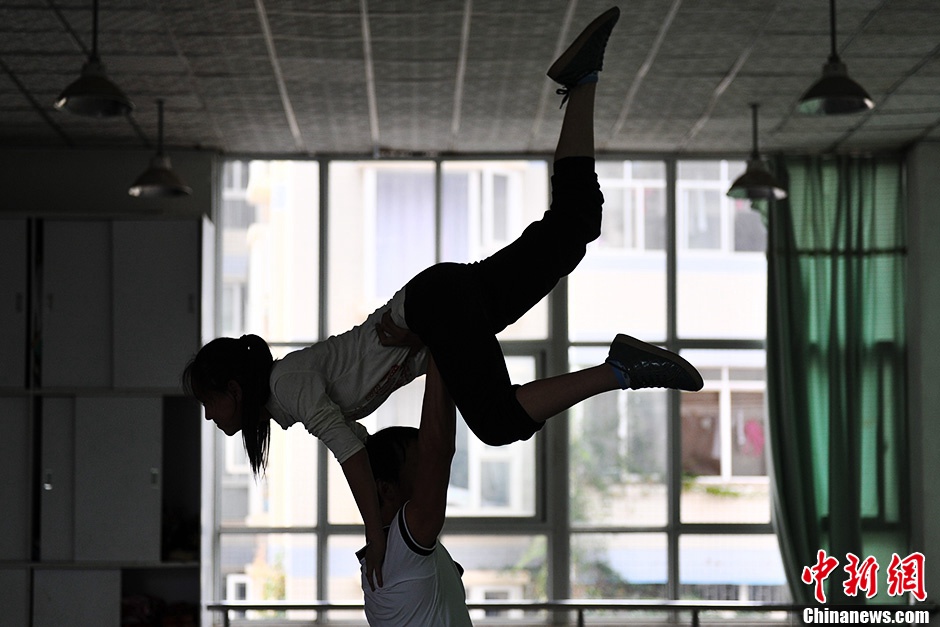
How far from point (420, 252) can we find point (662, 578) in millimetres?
2636

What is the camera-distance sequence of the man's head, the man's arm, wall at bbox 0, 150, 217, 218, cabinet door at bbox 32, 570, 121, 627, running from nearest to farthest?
the man's arm → the man's head → cabinet door at bbox 32, 570, 121, 627 → wall at bbox 0, 150, 217, 218

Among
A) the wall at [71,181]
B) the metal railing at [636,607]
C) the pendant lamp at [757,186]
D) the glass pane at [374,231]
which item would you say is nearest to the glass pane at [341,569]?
the metal railing at [636,607]

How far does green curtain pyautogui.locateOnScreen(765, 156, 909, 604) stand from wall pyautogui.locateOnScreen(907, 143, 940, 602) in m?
0.09

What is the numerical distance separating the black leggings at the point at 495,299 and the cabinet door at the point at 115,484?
4.02 metres

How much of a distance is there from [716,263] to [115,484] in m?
3.98

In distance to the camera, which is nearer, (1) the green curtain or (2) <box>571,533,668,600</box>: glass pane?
(1) the green curtain

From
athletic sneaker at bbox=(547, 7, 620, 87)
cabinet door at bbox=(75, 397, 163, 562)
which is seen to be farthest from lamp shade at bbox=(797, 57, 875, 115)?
cabinet door at bbox=(75, 397, 163, 562)

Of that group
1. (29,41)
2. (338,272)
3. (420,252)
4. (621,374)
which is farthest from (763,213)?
(621,374)

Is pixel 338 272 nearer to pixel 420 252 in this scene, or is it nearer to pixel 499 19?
pixel 420 252

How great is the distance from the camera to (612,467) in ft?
22.8

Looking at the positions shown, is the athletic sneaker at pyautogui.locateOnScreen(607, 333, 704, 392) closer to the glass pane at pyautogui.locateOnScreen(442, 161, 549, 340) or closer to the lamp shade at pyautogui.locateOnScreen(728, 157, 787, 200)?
the lamp shade at pyautogui.locateOnScreen(728, 157, 787, 200)

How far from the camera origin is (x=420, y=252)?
6.99 metres

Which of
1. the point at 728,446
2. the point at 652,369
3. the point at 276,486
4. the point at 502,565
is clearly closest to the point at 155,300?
the point at 276,486

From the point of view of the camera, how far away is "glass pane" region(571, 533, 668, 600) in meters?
6.90
